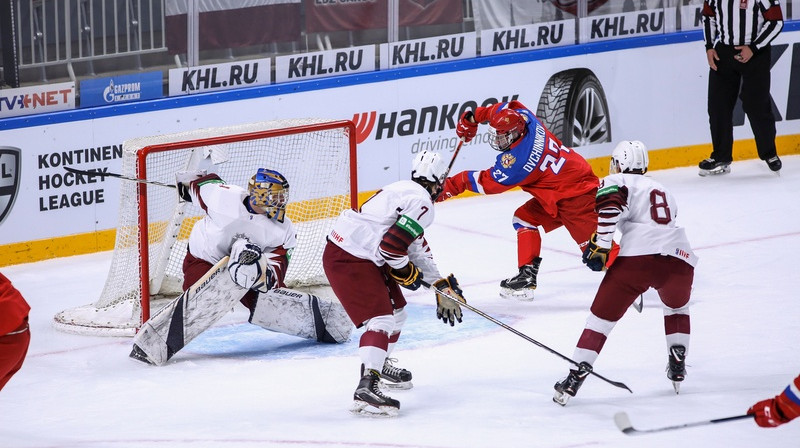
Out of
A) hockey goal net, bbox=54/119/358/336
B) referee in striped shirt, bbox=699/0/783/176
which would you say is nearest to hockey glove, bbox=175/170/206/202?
hockey goal net, bbox=54/119/358/336

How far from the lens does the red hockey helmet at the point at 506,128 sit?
20.7 ft

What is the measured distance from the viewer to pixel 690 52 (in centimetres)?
957

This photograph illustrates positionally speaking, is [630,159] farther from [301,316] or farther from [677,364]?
[301,316]

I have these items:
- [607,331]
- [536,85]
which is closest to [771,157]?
[536,85]

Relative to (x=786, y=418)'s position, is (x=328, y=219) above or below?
below

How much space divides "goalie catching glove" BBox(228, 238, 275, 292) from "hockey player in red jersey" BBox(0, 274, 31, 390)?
153 cm

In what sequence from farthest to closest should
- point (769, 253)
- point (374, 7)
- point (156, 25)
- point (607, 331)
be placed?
1. point (374, 7)
2. point (156, 25)
3. point (769, 253)
4. point (607, 331)

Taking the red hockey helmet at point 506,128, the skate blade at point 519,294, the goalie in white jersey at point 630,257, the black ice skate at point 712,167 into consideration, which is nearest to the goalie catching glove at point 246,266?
the goalie in white jersey at point 630,257

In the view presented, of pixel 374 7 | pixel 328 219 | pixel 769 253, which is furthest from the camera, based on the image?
pixel 374 7

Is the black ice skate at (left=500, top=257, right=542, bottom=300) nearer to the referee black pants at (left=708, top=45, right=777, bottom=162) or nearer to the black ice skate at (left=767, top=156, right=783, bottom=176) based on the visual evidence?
the referee black pants at (left=708, top=45, right=777, bottom=162)

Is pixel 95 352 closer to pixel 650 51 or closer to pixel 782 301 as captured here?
pixel 782 301

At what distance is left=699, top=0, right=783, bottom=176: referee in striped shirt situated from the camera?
882 cm

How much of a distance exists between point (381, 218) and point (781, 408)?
1.78 metres

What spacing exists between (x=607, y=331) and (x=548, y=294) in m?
1.90
